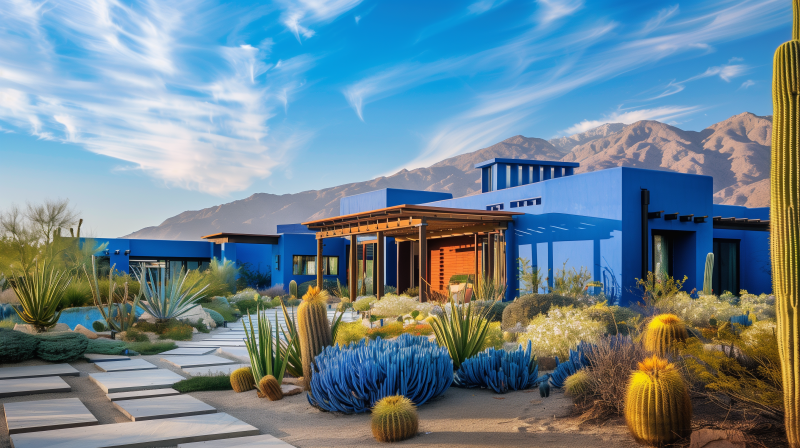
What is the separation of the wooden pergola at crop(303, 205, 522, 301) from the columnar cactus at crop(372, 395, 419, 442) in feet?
28.6

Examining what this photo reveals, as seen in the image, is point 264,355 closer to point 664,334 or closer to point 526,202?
point 664,334

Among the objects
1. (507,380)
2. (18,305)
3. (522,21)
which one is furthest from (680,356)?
(522,21)

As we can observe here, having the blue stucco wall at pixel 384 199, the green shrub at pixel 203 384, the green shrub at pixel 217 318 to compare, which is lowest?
the green shrub at pixel 217 318

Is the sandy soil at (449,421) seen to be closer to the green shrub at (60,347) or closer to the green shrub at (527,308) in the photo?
the green shrub at (60,347)

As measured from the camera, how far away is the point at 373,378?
426cm

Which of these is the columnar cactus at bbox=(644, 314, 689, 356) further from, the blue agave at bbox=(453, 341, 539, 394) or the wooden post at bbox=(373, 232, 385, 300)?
the wooden post at bbox=(373, 232, 385, 300)

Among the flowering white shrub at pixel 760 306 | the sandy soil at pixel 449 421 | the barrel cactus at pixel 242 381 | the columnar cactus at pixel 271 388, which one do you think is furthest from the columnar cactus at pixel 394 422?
the flowering white shrub at pixel 760 306

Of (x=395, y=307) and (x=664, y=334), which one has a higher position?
(x=664, y=334)

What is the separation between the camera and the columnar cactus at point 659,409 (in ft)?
10.5

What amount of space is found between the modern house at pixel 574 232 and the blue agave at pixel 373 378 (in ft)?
26.5

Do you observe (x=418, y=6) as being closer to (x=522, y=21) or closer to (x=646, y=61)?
(x=522, y=21)

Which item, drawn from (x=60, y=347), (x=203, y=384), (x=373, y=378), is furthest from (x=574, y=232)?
(x=60, y=347)

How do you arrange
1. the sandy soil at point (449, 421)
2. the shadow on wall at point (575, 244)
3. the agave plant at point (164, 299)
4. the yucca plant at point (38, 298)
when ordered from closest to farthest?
the sandy soil at point (449, 421)
the yucca plant at point (38, 298)
the agave plant at point (164, 299)
the shadow on wall at point (575, 244)

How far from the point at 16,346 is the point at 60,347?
1.58 feet
